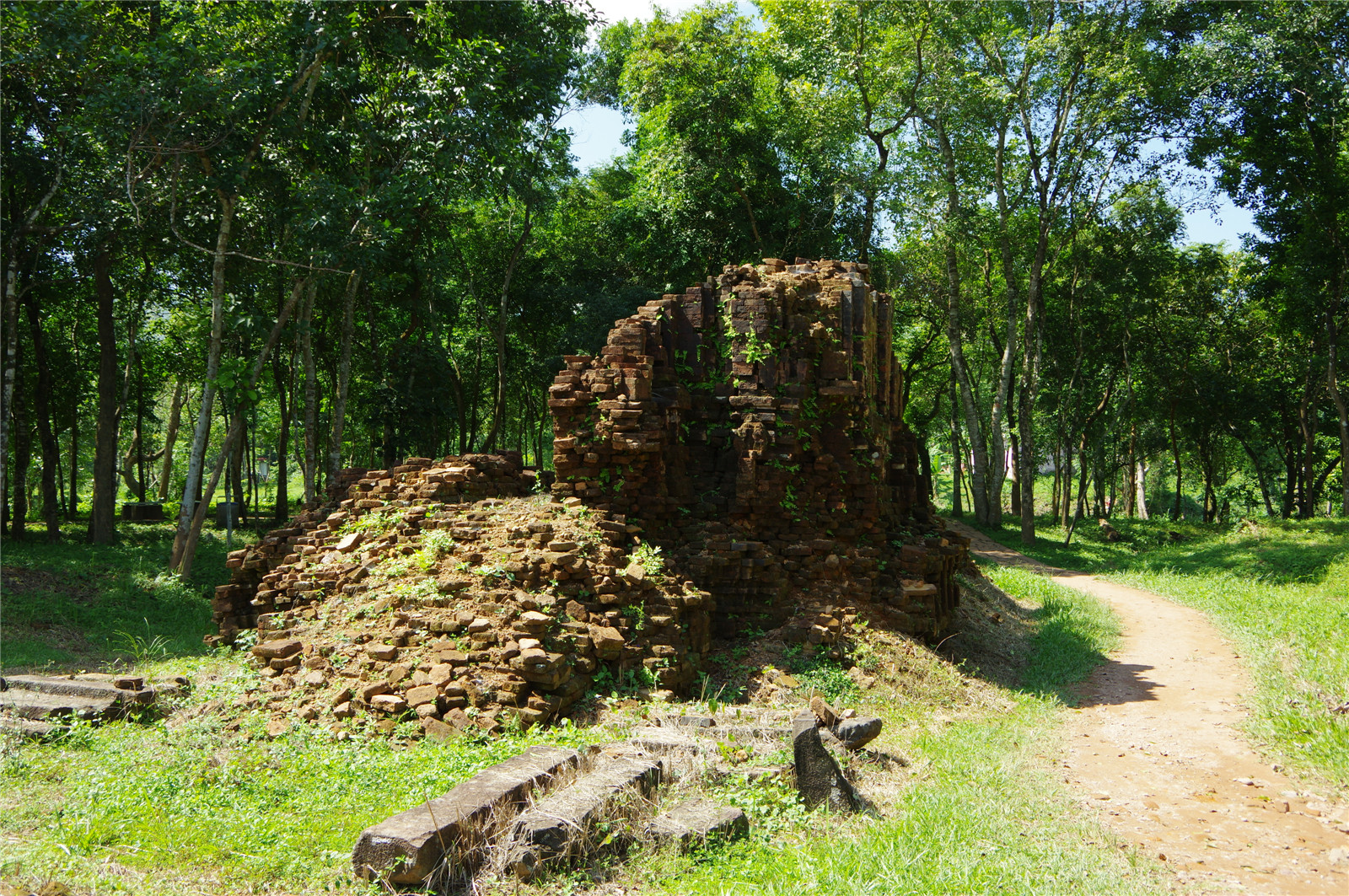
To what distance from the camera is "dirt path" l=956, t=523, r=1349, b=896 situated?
5.50 meters

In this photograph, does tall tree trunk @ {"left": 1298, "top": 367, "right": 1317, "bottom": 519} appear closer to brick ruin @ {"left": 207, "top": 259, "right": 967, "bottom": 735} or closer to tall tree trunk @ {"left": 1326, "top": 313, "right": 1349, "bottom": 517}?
tall tree trunk @ {"left": 1326, "top": 313, "right": 1349, "bottom": 517}

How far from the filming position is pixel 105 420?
18.3 meters

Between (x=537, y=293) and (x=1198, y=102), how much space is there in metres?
18.6

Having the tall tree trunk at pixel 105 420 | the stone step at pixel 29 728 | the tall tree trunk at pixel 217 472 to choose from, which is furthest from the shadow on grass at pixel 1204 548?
the tall tree trunk at pixel 105 420

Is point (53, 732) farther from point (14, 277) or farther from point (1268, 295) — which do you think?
point (1268, 295)

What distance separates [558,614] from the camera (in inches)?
323

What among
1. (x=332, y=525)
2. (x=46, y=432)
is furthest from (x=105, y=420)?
(x=332, y=525)

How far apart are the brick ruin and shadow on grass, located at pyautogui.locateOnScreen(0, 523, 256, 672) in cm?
174

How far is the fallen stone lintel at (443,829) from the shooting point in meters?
4.48

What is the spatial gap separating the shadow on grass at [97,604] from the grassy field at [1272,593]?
12289 millimetres

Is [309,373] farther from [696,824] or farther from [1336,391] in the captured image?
[1336,391]

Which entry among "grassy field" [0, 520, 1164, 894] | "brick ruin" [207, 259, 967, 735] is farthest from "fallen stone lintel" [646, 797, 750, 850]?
"brick ruin" [207, 259, 967, 735]

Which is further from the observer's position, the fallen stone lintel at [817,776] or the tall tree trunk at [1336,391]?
the tall tree trunk at [1336,391]

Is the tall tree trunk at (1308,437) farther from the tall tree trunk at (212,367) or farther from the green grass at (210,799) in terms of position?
the tall tree trunk at (212,367)
